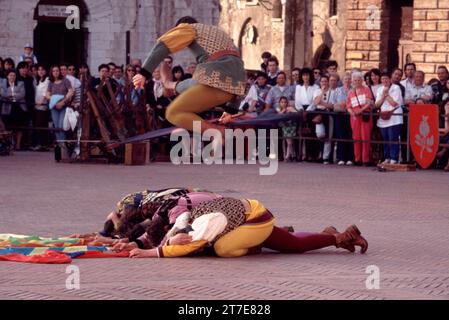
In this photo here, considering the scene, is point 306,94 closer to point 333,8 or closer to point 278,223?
point 278,223

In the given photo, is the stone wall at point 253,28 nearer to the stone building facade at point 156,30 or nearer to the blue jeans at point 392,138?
the stone building facade at point 156,30

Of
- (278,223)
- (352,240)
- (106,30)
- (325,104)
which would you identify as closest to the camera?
(352,240)

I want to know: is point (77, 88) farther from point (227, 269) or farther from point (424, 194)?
point (227, 269)

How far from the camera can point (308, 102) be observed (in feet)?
77.2

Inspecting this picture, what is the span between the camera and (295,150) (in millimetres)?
24438

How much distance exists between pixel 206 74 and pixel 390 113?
911cm

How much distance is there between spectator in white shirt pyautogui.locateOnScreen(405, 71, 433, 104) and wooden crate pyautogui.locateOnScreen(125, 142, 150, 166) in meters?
4.35

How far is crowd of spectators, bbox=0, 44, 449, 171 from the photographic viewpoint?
22391 millimetres

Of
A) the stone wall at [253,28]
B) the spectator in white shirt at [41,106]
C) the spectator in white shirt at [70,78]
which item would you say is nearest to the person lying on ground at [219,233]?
the spectator in white shirt at [70,78]

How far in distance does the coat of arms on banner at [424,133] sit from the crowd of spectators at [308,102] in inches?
23.3

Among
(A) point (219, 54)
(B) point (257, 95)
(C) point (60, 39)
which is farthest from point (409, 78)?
(C) point (60, 39)

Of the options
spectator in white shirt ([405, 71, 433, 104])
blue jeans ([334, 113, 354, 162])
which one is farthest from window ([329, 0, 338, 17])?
spectator in white shirt ([405, 71, 433, 104])

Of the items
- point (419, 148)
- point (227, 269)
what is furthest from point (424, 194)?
point (227, 269)
